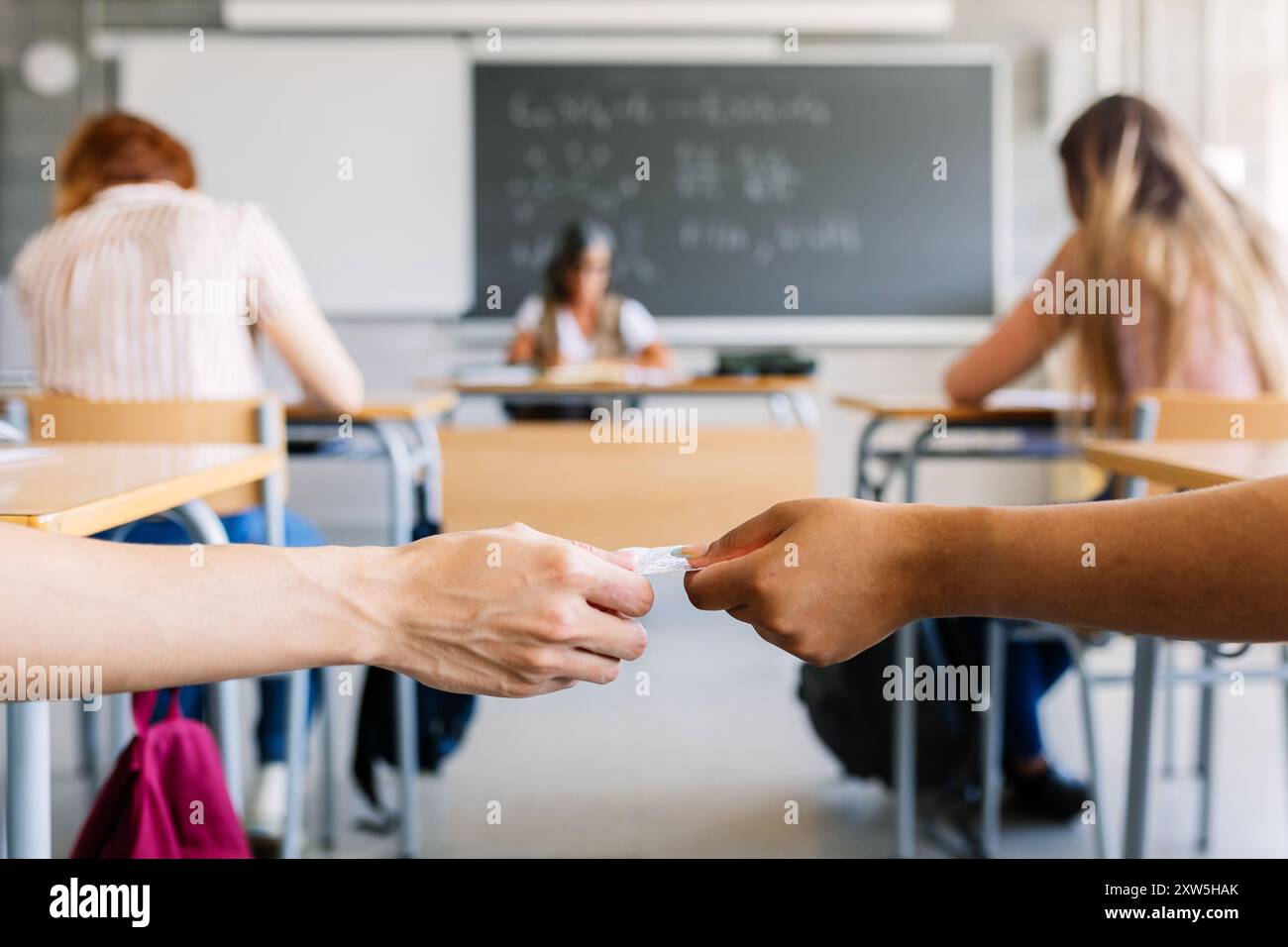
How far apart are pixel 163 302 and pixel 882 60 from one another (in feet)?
12.2

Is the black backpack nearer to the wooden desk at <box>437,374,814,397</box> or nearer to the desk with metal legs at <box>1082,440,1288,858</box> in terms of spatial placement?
the desk with metal legs at <box>1082,440,1288,858</box>

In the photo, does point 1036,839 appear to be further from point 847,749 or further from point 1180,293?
point 1180,293

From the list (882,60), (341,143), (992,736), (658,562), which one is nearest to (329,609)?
(658,562)

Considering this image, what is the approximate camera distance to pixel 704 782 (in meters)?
2.29

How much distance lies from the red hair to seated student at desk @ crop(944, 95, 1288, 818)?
1.63m

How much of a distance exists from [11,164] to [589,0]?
2571 millimetres

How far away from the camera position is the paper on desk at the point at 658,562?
2.83 ft

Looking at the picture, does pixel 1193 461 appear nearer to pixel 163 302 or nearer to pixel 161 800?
pixel 161 800

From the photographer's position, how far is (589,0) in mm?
4703

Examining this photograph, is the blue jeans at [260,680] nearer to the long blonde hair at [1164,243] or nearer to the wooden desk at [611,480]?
the wooden desk at [611,480]

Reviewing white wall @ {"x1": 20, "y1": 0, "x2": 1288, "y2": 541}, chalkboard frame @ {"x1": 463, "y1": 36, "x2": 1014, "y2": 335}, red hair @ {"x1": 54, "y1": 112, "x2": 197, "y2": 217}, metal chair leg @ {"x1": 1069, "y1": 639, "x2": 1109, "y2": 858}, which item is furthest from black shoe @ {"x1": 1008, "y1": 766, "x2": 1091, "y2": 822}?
chalkboard frame @ {"x1": 463, "y1": 36, "x2": 1014, "y2": 335}

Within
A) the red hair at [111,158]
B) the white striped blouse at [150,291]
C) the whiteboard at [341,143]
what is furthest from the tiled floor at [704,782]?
the whiteboard at [341,143]
